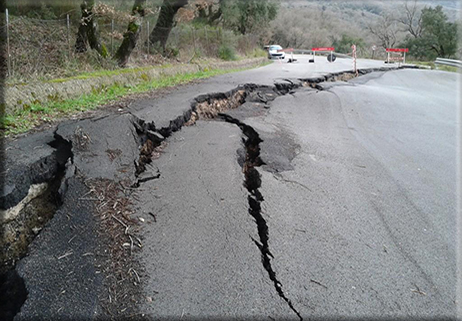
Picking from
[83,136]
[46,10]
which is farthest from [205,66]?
[83,136]

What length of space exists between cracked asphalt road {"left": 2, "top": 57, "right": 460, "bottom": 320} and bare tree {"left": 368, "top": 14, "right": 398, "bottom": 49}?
162 feet

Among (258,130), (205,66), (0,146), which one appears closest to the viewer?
(0,146)

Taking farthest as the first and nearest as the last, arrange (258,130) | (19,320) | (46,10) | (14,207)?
(46,10)
(258,130)
(14,207)
(19,320)

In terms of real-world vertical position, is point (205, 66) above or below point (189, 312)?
above

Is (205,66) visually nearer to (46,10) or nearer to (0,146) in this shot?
(46,10)

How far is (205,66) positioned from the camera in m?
14.7

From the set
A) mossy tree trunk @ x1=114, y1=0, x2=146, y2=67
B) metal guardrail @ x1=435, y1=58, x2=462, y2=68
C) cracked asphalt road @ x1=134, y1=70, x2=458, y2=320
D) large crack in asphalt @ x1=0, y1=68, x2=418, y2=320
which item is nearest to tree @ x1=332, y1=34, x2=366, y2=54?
metal guardrail @ x1=435, y1=58, x2=462, y2=68

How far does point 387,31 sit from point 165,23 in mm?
45996

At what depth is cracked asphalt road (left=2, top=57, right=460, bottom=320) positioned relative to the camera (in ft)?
8.22

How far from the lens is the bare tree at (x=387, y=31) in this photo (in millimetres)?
50625

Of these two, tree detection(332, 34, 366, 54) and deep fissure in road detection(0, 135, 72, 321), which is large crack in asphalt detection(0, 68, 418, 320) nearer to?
deep fissure in road detection(0, 135, 72, 321)

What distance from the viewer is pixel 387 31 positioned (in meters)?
52.1

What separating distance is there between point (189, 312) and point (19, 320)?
3.16 ft

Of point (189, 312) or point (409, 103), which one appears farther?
A: point (409, 103)
